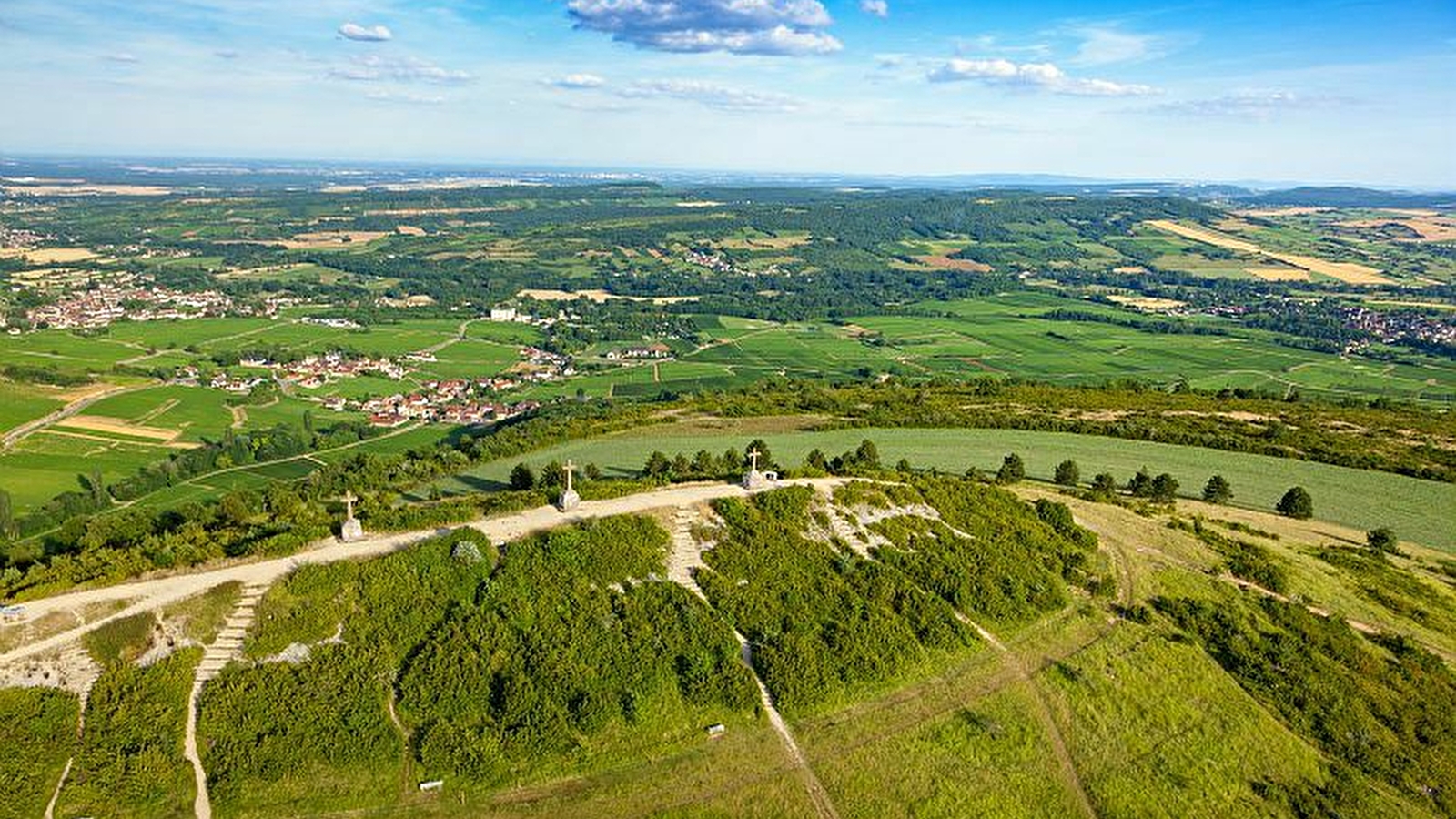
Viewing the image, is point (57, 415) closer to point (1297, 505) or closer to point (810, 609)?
point (810, 609)

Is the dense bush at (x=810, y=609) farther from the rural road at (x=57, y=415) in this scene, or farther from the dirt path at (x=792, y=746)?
the rural road at (x=57, y=415)

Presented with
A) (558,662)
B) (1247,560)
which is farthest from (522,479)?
(1247,560)

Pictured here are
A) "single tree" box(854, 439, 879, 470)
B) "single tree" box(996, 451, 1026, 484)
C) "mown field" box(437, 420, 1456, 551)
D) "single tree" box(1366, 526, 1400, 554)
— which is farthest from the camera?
"single tree" box(854, 439, 879, 470)

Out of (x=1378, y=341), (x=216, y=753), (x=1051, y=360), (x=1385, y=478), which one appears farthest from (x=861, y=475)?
(x=1378, y=341)

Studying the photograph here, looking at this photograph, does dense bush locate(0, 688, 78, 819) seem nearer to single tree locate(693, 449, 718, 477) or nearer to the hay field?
single tree locate(693, 449, 718, 477)

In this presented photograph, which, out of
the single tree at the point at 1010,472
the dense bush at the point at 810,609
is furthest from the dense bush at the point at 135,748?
the single tree at the point at 1010,472

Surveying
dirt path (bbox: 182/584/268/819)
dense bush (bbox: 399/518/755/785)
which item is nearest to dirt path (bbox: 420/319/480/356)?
dirt path (bbox: 182/584/268/819)
